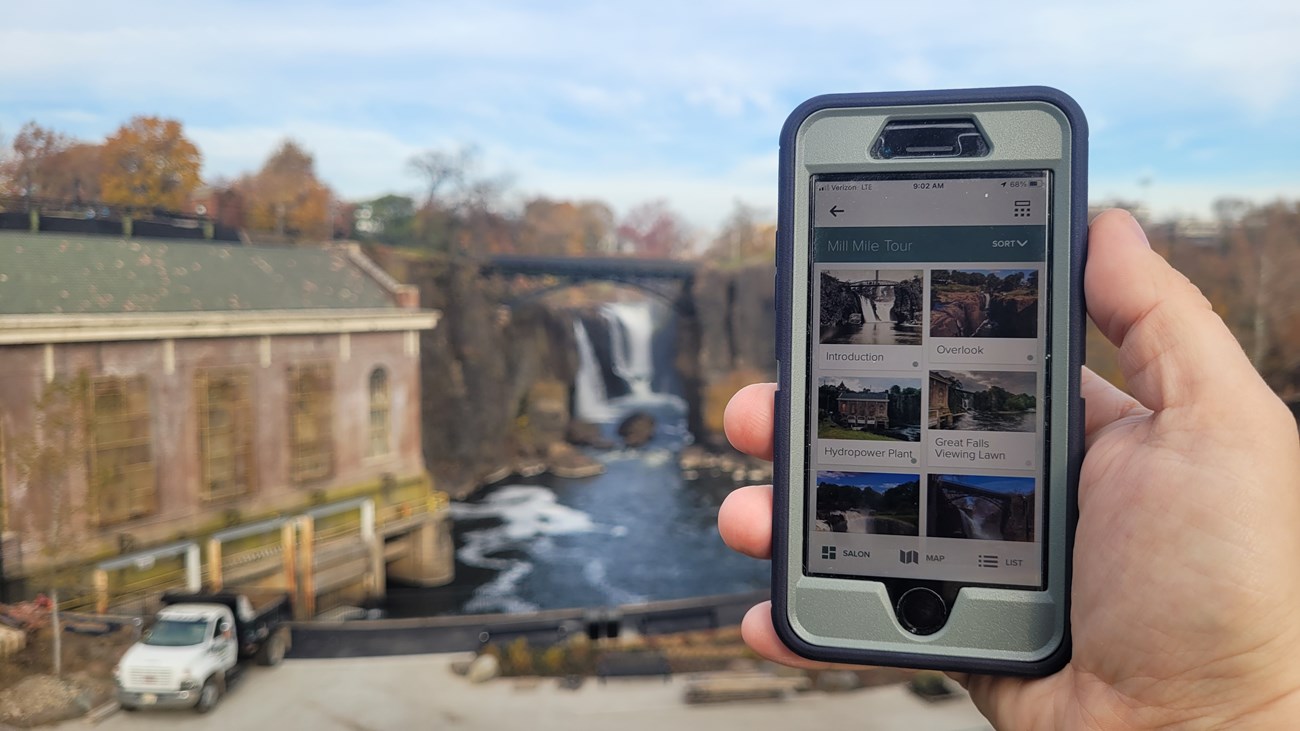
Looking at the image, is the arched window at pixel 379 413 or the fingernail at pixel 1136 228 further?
the arched window at pixel 379 413

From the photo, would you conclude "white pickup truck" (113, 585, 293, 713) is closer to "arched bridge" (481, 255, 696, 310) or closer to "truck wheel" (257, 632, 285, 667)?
"truck wheel" (257, 632, 285, 667)

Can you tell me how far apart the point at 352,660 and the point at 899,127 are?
11.8 ft

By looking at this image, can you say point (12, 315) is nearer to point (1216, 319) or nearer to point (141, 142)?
point (141, 142)

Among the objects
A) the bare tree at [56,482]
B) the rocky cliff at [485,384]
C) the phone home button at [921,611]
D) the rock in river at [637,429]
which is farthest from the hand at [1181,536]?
the rock in river at [637,429]

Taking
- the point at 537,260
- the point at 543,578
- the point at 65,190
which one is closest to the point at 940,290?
the point at 65,190

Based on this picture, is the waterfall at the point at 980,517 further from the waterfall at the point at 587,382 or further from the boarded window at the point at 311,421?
the waterfall at the point at 587,382

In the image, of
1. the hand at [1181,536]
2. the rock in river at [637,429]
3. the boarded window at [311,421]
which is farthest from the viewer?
the rock in river at [637,429]

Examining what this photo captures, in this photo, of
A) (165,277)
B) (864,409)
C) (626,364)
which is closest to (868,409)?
(864,409)

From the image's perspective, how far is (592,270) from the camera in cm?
831

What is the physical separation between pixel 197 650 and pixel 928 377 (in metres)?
3.27

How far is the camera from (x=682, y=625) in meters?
4.64

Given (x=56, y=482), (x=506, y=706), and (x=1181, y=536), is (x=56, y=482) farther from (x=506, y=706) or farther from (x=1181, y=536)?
(x=1181, y=536)

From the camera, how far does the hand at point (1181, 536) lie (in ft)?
2.43

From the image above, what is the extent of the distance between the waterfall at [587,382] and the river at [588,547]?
2.54 metres
